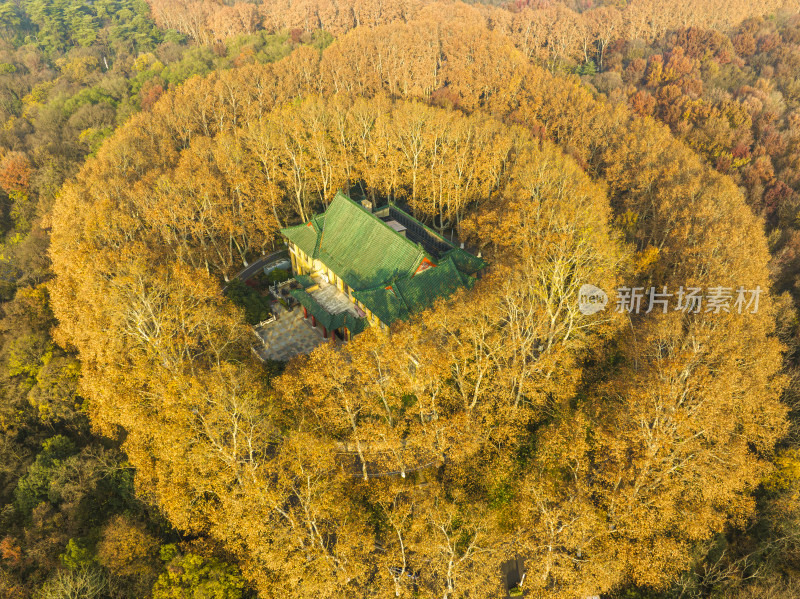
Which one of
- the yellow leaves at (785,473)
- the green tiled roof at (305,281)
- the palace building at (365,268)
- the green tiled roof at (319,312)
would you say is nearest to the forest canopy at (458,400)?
the yellow leaves at (785,473)

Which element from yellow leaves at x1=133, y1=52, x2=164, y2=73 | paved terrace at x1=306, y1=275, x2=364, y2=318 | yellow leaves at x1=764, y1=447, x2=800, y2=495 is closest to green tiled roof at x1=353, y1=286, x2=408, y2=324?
paved terrace at x1=306, y1=275, x2=364, y2=318

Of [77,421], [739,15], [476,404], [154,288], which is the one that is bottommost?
[77,421]

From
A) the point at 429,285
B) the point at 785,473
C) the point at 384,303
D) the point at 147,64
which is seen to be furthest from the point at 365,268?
the point at 147,64

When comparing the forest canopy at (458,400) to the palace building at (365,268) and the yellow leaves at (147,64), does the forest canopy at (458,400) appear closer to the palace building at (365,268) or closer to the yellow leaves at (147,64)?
the palace building at (365,268)

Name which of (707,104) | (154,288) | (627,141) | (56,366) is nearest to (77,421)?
(56,366)

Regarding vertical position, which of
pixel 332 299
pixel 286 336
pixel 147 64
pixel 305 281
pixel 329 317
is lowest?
pixel 286 336

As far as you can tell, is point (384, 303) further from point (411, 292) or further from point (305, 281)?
point (305, 281)

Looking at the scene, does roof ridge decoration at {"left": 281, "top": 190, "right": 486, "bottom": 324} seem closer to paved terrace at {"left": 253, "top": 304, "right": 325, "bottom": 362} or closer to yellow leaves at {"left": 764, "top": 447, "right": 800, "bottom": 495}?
paved terrace at {"left": 253, "top": 304, "right": 325, "bottom": 362}

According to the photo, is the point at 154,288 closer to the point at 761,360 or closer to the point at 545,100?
the point at 761,360
